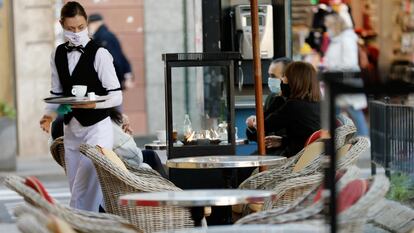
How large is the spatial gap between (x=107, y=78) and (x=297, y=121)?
167 cm

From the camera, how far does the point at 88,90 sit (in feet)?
25.0

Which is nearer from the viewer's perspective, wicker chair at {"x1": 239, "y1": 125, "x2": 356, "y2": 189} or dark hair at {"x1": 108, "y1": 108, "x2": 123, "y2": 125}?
wicker chair at {"x1": 239, "y1": 125, "x2": 356, "y2": 189}

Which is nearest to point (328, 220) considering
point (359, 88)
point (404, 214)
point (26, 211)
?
point (359, 88)

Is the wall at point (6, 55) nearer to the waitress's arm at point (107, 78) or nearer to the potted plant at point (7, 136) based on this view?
the potted plant at point (7, 136)

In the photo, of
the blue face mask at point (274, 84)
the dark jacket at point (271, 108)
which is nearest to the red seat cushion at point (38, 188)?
the dark jacket at point (271, 108)

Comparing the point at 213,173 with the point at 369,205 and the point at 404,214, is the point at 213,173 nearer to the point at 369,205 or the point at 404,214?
the point at 404,214

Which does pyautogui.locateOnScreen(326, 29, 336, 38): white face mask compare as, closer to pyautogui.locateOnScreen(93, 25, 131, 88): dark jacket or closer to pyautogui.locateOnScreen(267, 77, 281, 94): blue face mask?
pyautogui.locateOnScreen(93, 25, 131, 88): dark jacket

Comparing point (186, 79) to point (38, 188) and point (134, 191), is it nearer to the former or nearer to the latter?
point (134, 191)

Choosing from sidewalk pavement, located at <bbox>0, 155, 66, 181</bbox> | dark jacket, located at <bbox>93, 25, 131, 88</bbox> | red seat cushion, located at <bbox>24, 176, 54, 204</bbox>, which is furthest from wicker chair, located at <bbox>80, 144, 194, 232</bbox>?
dark jacket, located at <bbox>93, 25, 131, 88</bbox>

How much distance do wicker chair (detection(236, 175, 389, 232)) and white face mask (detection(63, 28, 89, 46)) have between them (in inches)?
112

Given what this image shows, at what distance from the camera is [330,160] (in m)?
3.79

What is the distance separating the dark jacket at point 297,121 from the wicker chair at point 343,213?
3.54m

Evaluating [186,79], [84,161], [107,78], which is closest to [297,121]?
[186,79]

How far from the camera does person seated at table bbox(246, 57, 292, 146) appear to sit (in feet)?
29.9
